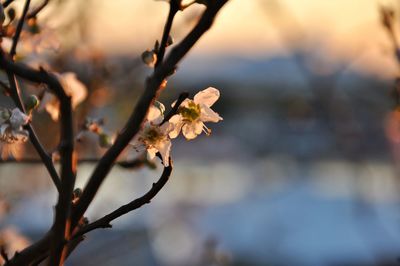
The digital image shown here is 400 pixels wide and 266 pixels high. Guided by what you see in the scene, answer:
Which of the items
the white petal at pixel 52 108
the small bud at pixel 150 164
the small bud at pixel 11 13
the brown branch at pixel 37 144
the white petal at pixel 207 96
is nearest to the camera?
the brown branch at pixel 37 144

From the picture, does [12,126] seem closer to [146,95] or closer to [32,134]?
[32,134]

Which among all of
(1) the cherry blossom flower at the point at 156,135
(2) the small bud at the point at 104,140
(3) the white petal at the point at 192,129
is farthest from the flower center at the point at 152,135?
(2) the small bud at the point at 104,140

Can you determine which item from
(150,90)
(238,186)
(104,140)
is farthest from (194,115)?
(238,186)

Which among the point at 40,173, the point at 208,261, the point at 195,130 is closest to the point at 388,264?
the point at 208,261

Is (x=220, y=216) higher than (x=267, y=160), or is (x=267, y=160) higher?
(x=220, y=216)

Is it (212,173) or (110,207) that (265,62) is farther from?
(110,207)

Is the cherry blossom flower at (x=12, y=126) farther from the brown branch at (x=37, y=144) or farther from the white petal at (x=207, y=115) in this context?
the white petal at (x=207, y=115)

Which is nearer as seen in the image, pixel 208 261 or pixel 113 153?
pixel 113 153
